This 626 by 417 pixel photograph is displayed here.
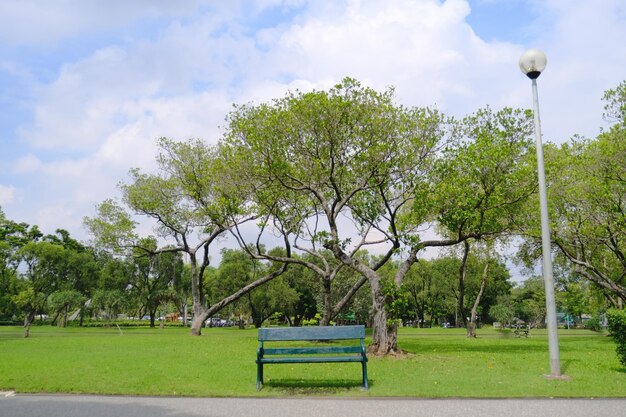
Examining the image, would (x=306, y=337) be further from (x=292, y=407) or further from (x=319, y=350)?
(x=292, y=407)

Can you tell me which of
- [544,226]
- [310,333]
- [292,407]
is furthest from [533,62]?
[292,407]

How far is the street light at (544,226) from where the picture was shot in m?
10.6

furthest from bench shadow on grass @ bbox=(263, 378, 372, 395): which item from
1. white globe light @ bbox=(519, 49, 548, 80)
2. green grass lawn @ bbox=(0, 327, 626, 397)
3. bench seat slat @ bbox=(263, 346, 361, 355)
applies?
white globe light @ bbox=(519, 49, 548, 80)

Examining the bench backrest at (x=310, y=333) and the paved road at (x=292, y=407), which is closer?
the paved road at (x=292, y=407)

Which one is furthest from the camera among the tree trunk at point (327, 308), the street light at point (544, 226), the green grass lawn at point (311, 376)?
the tree trunk at point (327, 308)

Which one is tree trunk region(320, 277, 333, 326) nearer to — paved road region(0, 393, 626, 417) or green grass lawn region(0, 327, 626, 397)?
green grass lawn region(0, 327, 626, 397)

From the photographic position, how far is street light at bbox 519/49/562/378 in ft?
34.7

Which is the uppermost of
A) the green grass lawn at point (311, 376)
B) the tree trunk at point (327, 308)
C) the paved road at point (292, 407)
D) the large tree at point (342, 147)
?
the large tree at point (342, 147)

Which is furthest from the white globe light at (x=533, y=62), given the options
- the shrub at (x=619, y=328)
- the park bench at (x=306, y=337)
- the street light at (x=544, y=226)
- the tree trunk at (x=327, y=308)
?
the tree trunk at (x=327, y=308)

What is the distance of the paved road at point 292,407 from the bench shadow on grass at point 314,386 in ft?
2.48

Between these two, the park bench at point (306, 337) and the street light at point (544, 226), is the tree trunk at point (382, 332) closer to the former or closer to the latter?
the street light at point (544, 226)

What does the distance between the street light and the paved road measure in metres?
2.54

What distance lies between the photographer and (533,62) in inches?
454

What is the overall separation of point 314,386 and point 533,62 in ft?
28.7
